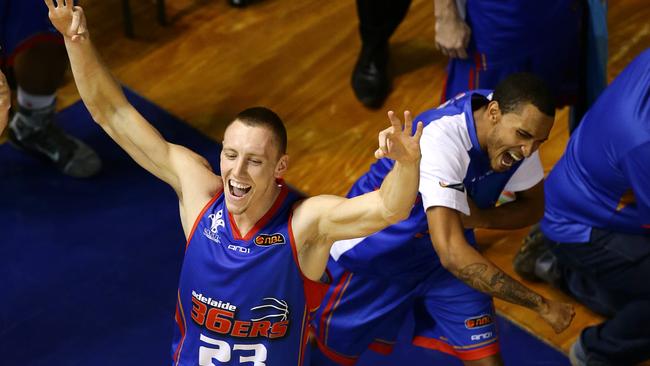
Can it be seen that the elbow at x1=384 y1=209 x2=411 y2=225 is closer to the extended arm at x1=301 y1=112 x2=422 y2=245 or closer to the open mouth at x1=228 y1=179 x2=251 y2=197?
the extended arm at x1=301 y1=112 x2=422 y2=245

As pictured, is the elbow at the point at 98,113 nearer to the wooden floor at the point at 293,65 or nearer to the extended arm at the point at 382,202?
the extended arm at the point at 382,202

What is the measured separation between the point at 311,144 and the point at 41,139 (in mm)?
1368

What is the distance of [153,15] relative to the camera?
21.6 ft

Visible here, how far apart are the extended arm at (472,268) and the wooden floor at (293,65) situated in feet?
5.84

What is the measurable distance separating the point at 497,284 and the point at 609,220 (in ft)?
2.77

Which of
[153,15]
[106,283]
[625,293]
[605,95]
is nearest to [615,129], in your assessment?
[605,95]

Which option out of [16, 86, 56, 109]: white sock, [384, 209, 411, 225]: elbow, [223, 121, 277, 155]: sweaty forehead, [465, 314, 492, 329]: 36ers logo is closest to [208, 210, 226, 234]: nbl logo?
[223, 121, 277, 155]: sweaty forehead

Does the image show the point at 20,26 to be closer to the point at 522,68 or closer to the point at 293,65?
the point at 293,65

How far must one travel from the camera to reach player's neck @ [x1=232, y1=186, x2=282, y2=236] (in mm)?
3176

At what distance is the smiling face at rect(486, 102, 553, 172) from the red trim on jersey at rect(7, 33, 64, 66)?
98.1 inches

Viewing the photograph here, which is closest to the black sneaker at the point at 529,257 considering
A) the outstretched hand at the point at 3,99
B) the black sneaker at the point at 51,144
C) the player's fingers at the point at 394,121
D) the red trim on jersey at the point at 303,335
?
the red trim on jersey at the point at 303,335

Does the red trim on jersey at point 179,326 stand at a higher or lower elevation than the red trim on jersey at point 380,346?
higher

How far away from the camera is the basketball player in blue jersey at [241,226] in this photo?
308cm

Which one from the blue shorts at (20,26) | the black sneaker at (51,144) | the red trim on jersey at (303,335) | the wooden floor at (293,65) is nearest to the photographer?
the red trim on jersey at (303,335)
